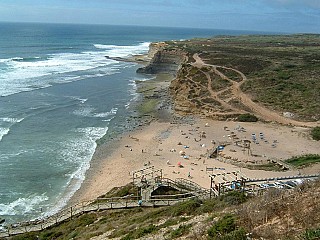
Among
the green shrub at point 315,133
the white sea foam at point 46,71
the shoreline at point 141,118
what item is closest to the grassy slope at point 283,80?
the green shrub at point 315,133

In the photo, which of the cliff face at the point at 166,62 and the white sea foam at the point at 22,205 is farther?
the cliff face at the point at 166,62

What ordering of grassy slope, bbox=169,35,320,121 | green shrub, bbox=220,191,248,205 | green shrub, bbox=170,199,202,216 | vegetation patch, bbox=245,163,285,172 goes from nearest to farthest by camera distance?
1. green shrub, bbox=220,191,248,205
2. green shrub, bbox=170,199,202,216
3. vegetation patch, bbox=245,163,285,172
4. grassy slope, bbox=169,35,320,121

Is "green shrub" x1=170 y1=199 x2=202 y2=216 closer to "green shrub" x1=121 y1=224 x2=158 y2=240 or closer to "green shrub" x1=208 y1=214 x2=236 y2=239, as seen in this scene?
"green shrub" x1=121 y1=224 x2=158 y2=240

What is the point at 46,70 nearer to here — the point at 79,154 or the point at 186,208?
the point at 79,154

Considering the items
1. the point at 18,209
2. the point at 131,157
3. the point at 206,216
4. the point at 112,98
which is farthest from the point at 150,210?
the point at 112,98

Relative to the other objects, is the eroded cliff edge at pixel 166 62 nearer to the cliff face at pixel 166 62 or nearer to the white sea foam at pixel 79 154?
the cliff face at pixel 166 62

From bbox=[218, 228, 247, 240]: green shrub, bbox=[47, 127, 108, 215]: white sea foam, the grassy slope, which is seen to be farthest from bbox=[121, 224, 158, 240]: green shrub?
the grassy slope
